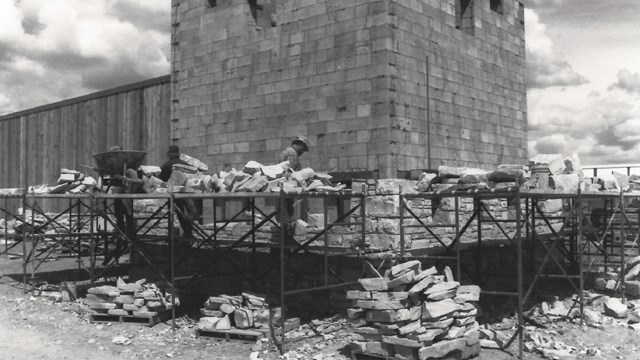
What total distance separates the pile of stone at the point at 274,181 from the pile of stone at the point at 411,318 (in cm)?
201

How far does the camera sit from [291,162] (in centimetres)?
1247

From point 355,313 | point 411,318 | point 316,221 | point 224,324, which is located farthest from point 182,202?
point 411,318

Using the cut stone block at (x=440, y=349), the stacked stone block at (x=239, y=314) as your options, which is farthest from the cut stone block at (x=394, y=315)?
the stacked stone block at (x=239, y=314)

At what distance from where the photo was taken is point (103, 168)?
1313cm

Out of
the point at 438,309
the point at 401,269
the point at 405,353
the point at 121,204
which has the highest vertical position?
the point at 121,204

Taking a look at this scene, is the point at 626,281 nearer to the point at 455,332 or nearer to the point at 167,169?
the point at 455,332

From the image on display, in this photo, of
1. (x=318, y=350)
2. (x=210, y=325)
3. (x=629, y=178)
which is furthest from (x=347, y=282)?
(x=629, y=178)

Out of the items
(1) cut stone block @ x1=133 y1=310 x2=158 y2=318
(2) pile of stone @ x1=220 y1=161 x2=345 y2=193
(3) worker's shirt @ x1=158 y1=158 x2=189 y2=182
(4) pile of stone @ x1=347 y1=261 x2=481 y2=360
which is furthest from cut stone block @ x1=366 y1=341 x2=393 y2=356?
(3) worker's shirt @ x1=158 y1=158 x2=189 y2=182

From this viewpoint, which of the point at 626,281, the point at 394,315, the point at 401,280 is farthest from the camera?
the point at 626,281

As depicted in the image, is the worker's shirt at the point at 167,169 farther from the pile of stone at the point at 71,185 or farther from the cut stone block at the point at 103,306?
the cut stone block at the point at 103,306

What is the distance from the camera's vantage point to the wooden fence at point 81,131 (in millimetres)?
17859

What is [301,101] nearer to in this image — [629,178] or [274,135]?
[274,135]

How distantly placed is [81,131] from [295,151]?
441 inches

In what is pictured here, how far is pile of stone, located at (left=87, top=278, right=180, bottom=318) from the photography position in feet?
40.4
